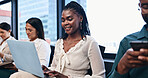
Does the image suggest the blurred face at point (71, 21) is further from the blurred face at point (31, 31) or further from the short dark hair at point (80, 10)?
the blurred face at point (31, 31)

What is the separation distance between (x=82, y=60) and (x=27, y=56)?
42cm

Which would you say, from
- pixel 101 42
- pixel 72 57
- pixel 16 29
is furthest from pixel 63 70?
pixel 16 29

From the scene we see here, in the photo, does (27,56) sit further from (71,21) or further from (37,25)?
(37,25)

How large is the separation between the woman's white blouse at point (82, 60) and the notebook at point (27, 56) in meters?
0.21

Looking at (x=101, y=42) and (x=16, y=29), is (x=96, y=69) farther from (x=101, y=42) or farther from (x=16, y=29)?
(x=16, y=29)

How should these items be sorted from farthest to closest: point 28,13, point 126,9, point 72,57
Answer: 1. point 28,13
2. point 126,9
3. point 72,57

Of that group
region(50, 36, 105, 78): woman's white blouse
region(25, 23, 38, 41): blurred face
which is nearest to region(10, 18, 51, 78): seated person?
region(25, 23, 38, 41): blurred face

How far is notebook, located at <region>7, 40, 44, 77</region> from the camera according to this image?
1030mm

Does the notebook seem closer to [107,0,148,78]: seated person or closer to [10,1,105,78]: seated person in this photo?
[10,1,105,78]: seated person

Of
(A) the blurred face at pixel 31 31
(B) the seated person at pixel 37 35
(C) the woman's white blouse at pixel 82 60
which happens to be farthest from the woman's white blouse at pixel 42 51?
(C) the woman's white blouse at pixel 82 60

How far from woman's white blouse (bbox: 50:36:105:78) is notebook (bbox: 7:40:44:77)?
0.70ft

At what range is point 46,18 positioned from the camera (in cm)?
267

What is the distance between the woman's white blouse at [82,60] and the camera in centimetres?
110

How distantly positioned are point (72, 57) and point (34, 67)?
0.30m
